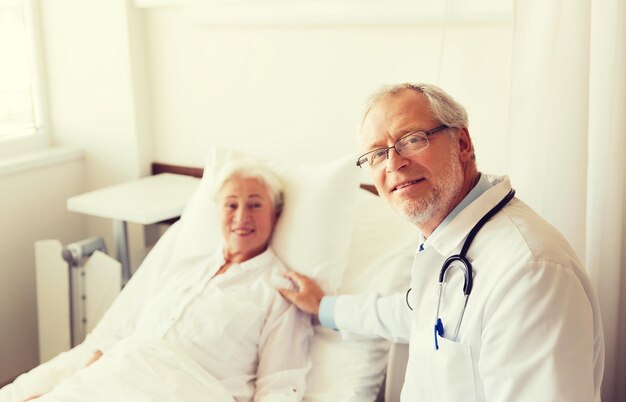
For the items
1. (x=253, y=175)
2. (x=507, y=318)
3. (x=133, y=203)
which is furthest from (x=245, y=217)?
(x=507, y=318)

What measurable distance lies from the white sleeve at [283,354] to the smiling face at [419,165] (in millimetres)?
643

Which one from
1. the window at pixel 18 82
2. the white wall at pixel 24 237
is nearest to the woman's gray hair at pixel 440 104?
the white wall at pixel 24 237

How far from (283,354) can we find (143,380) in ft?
1.19

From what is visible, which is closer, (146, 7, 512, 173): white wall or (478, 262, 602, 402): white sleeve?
(478, 262, 602, 402): white sleeve

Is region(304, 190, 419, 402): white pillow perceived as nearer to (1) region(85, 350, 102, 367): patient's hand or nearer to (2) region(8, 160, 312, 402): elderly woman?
(2) region(8, 160, 312, 402): elderly woman

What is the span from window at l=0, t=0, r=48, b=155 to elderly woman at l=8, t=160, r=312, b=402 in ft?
3.31

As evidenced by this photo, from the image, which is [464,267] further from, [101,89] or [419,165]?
[101,89]

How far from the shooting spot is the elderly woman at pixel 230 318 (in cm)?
179

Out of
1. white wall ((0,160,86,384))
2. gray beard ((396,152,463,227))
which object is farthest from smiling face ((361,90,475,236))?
white wall ((0,160,86,384))

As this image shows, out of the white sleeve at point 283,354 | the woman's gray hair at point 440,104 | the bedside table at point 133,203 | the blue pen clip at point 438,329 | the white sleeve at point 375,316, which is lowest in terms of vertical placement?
the white sleeve at point 283,354

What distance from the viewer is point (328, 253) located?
2.06 m

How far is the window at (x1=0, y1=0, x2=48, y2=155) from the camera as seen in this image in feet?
9.18

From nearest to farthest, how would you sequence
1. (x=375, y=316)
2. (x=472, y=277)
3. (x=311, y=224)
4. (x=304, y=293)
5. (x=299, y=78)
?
1. (x=472, y=277)
2. (x=375, y=316)
3. (x=304, y=293)
4. (x=311, y=224)
5. (x=299, y=78)

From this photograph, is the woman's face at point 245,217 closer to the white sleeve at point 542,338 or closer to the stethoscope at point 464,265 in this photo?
the stethoscope at point 464,265
